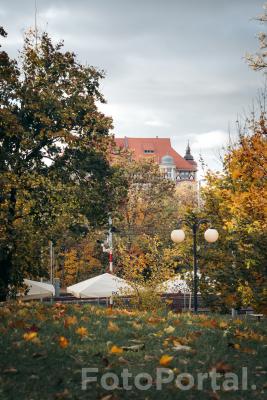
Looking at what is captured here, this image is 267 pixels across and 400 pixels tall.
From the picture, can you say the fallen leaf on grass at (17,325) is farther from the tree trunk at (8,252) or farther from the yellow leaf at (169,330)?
the tree trunk at (8,252)

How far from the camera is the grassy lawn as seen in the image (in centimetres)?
490

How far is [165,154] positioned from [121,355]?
4881 inches

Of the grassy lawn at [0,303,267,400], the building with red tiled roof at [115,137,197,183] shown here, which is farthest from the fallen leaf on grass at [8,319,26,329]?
the building with red tiled roof at [115,137,197,183]

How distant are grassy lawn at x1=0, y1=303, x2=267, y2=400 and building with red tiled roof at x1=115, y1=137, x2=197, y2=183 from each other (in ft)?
374

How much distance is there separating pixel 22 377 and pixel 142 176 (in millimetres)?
45324

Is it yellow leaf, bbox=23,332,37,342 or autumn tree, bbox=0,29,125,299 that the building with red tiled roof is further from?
yellow leaf, bbox=23,332,37,342

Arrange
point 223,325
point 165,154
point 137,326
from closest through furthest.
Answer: point 137,326, point 223,325, point 165,154

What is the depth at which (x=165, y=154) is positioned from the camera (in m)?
129

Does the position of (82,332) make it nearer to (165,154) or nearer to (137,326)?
(137,326)

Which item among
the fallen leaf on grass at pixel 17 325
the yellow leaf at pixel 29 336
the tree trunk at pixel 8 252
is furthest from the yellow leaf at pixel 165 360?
the tree trunk at pixel 8 252

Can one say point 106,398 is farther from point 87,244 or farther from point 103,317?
point 87,244

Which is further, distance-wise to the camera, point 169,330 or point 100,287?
point 100,287

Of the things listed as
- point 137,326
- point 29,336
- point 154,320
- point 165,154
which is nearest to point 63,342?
point 29,336

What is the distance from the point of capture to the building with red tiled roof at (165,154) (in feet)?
409
